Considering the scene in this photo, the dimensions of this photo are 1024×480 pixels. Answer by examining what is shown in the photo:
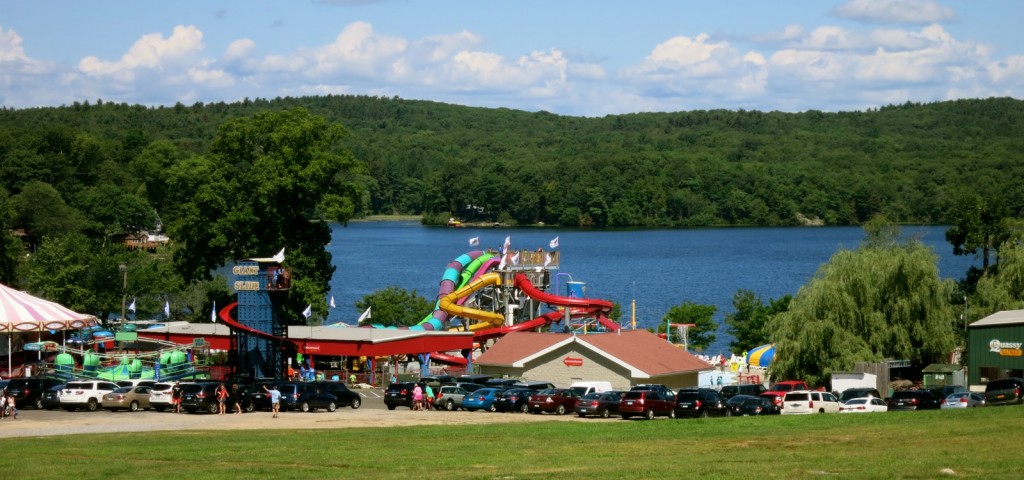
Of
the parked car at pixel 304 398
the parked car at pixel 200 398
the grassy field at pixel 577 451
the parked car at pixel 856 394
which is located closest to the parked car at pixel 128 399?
the parked car at pixel 200 398

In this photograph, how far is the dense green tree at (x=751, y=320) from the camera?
81875mm

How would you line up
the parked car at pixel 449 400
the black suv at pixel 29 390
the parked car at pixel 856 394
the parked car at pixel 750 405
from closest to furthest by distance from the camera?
1. the parked car at pixel 750 405
2. the parked car at pixel 856 394
3. the black suv at pixel 29 390
4. the parked car at pixel 449 400

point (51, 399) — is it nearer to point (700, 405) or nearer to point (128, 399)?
point (128, 399)

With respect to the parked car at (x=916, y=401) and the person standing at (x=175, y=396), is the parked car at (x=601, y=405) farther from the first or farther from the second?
the person standing at (x=175, y=396)

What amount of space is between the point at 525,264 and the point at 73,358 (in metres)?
28.4

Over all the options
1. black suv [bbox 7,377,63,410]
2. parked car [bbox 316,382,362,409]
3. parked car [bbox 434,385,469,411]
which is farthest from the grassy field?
black suv [bbox 7,377,63,410]

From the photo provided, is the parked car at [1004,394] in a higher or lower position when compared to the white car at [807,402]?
higher

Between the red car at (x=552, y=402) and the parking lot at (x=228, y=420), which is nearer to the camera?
the parking lot at (x=228, y=420)

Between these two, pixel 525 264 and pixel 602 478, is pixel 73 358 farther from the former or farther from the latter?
pixel 602 478

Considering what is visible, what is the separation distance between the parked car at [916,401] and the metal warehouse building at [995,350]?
8.93 m

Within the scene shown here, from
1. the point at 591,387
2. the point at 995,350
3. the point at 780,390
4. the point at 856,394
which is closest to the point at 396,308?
the point at 591,387

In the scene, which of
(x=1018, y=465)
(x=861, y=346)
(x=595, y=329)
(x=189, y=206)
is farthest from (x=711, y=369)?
(x=1018, y=465)

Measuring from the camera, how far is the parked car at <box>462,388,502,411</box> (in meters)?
48.2

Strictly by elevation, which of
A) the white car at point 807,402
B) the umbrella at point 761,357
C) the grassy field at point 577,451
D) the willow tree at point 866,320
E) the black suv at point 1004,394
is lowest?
the umbrella at point 761,357
